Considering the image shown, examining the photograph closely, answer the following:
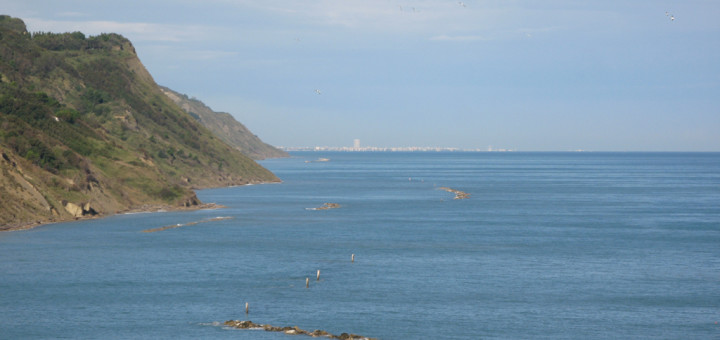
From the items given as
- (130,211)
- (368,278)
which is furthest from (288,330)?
(130,211)

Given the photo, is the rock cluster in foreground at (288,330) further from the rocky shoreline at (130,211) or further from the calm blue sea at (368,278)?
the rocky shoreline at (130,211)

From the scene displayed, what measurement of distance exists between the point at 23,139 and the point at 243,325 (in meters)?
88.8

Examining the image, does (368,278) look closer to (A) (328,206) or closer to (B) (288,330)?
(B) (288,330)

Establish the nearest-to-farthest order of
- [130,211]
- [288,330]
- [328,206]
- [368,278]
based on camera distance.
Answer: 1. [288,330]
2. [368,278]
3. [130,211]
4. [328,206]

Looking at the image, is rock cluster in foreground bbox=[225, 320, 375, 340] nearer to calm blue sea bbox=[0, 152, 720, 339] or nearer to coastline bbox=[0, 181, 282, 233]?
calm blue sea bbox=[0, 152, 720, 339]

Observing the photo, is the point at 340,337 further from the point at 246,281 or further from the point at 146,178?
the point at 146,178

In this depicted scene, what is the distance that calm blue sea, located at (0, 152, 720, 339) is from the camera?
6462 cm

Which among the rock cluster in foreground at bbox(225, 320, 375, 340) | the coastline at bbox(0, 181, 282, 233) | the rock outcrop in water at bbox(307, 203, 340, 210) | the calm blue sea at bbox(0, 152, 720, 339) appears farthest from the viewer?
the rock outcrop in water at bbox(307, 203, 340, 210)

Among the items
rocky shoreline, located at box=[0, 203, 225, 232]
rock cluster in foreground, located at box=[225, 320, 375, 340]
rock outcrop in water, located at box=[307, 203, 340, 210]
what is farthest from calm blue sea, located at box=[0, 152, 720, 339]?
rock outcrop in water, located at box=[307, 203, 340, 210]

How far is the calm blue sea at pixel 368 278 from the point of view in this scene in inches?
2544

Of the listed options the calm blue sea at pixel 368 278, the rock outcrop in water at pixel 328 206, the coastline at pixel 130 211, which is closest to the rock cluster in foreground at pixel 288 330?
the calm blue sea at pixel 368 278

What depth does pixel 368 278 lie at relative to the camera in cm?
8400

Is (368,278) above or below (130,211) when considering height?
below

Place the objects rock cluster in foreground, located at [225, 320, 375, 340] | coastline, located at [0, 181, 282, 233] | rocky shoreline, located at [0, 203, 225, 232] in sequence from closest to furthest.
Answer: rock cluster in foreground, located at [225, 320, 375, 340] → coastline, located at [0, 181, 282, 233] → rocky shoreline, located at [0, 203, 225, 232]
